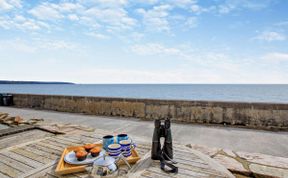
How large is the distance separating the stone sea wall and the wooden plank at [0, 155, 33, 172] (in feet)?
14.5

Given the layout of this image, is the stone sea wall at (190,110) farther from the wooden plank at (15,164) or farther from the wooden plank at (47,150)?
the wooden plank at (15,164)

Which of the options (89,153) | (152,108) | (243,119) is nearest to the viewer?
(89,153)

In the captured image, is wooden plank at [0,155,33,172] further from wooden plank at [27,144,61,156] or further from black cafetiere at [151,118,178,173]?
black cafetiere at [151,118,178,173]

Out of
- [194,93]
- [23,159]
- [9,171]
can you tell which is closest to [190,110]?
[23,159]

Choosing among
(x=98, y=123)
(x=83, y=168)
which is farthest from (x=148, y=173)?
(x=98, y=123)

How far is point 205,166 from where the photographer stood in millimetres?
1568

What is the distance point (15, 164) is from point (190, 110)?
15.1ft

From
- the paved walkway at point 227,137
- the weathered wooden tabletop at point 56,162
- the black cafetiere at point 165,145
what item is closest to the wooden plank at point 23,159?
the weathered wooden tabletop at point 56,162

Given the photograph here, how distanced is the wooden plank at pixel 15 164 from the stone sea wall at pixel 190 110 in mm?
4404

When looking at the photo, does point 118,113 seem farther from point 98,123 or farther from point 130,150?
point 130,150

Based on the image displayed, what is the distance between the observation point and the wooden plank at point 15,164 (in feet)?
5.18

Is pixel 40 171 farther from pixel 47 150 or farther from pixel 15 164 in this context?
pixel 47 150

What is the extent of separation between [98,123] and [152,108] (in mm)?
1753

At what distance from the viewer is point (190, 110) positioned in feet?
18.1
